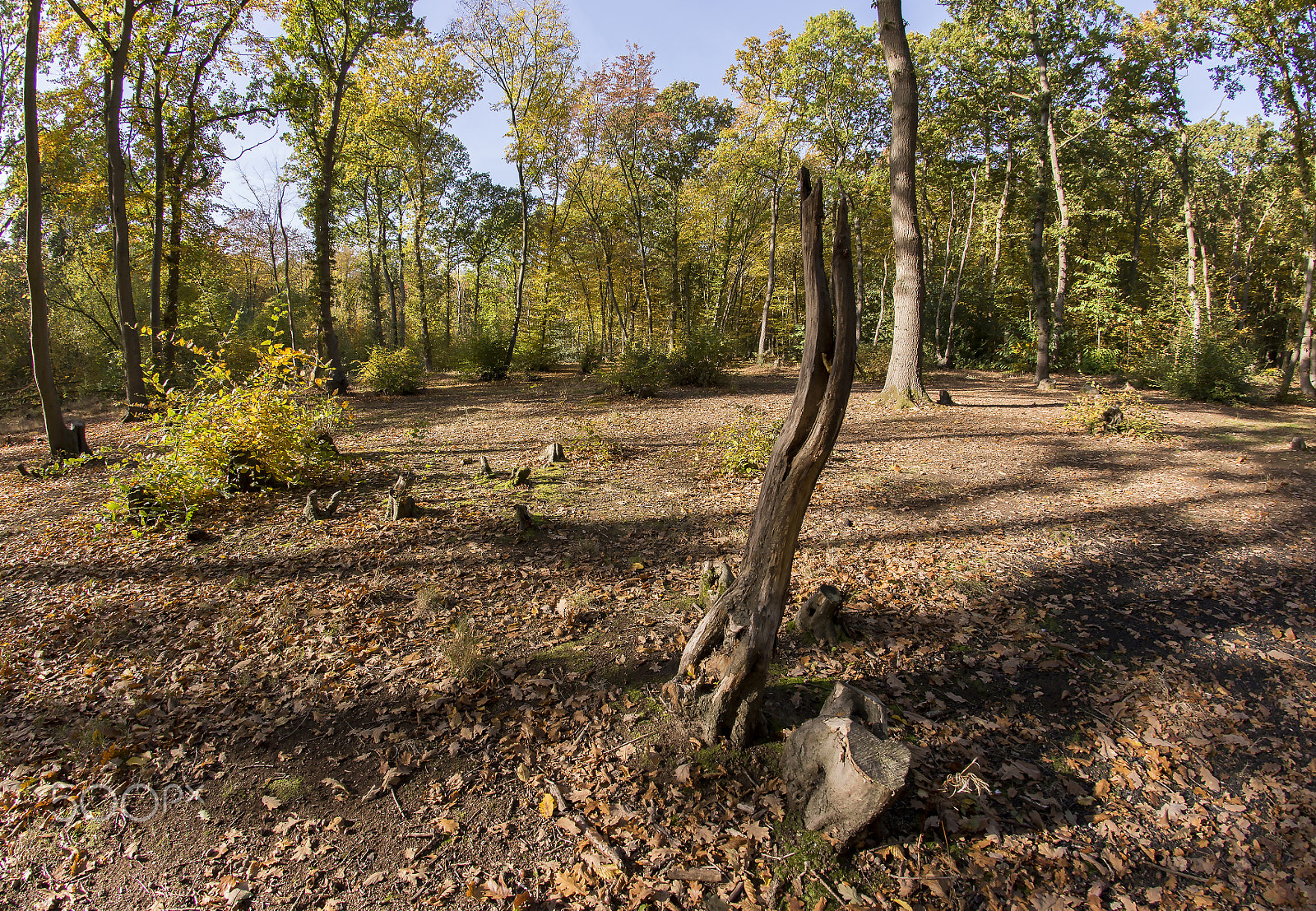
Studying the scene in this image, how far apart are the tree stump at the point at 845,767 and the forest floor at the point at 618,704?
110 millimetres

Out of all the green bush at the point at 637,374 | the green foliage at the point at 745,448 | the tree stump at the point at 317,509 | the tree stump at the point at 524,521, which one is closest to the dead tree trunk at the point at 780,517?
the tree stump at the point at 524,521

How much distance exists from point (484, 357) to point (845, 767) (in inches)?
686

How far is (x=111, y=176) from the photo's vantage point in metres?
9.80

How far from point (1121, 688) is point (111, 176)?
1494 centimetres

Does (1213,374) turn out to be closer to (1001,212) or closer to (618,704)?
(1001,212)

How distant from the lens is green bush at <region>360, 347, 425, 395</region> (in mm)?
15031

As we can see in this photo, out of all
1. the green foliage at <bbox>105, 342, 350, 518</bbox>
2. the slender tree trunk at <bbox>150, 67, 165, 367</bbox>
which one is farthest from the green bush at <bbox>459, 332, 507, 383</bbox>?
the green foliage at <bbox>105, 342, 350, 518</bbox>

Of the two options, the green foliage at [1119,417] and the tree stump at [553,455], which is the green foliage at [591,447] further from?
the green foliage at [1119,417]

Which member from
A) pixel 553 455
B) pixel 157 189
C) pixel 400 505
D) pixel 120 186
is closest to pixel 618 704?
pixel 400 505

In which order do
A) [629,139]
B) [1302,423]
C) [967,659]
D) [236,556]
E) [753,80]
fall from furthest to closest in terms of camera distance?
1. [629,139]
2. [753,80]
3. [1302,423]
4. [236,556]
5. [967,659]

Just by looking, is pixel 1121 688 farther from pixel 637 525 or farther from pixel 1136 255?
pixel 1136 255

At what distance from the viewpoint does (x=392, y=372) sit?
592 inches

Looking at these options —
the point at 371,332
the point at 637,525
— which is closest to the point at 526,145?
the point at 637,525

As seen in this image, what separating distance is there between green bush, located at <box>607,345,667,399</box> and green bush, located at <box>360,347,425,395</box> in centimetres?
588
